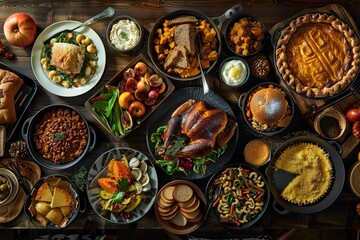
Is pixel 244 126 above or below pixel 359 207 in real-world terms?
A: above

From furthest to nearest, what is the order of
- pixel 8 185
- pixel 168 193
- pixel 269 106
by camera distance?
pixel 8 185 → pixel 168 193 → pixel 269 106

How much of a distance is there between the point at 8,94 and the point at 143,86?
2.74ft

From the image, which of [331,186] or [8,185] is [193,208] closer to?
[331,186]

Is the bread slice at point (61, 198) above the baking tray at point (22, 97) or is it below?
below

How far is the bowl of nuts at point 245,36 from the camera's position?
2.91 meters

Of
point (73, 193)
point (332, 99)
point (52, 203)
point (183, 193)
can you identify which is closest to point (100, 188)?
point (73, 193)

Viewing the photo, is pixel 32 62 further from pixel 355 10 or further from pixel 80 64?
pixel 355 10

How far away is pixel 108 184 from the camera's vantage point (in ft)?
9.70

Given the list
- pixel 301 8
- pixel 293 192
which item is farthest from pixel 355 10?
pixel 293 192

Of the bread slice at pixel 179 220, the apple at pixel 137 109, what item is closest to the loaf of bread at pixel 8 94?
the apple at pixel 137 109

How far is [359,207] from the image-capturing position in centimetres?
Result: 295

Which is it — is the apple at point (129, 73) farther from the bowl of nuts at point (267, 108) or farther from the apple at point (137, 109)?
the bowl of nuts at point (267, 108)

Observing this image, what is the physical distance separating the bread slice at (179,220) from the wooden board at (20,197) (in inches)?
35.3

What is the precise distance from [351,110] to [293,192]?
608mm
